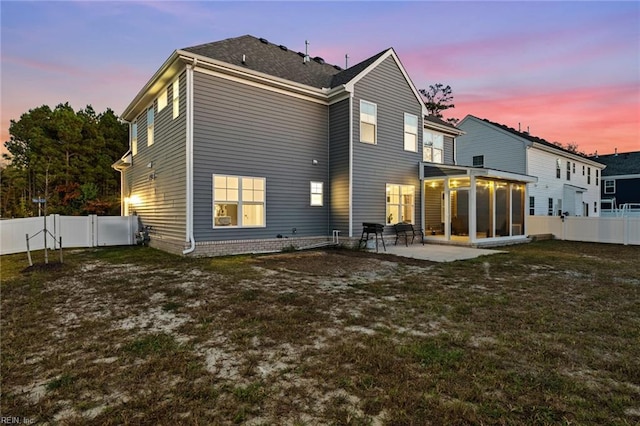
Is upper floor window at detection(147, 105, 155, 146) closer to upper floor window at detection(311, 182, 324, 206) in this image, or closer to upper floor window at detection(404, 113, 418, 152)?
upper floor window at detection(311, 182, 324, 206)

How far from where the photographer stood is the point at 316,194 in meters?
11.7

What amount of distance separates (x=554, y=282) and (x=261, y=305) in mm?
5715

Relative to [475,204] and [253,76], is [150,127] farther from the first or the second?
[475,204]

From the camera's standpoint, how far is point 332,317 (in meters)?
4.04

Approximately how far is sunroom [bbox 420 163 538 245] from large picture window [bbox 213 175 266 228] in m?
7.01

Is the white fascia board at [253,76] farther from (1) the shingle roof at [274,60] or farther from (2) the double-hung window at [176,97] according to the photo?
(2) the double-hung window at [176,97]

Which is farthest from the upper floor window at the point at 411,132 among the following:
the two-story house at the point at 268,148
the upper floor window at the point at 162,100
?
the upper floor window at the point at 162,100

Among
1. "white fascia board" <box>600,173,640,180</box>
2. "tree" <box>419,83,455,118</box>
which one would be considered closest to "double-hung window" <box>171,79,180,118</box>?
"tree" <box>419,83,455,118</box>

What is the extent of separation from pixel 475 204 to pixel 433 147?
4380mm

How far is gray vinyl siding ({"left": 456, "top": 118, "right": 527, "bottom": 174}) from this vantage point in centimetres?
1919

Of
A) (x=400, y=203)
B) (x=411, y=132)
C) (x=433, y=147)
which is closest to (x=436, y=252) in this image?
(x=400, y=203)

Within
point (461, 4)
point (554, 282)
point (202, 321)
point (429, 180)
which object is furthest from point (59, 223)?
point (461, 4)

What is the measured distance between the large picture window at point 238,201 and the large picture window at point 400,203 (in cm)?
509

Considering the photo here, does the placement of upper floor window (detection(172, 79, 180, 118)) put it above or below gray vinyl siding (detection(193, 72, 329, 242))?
above
